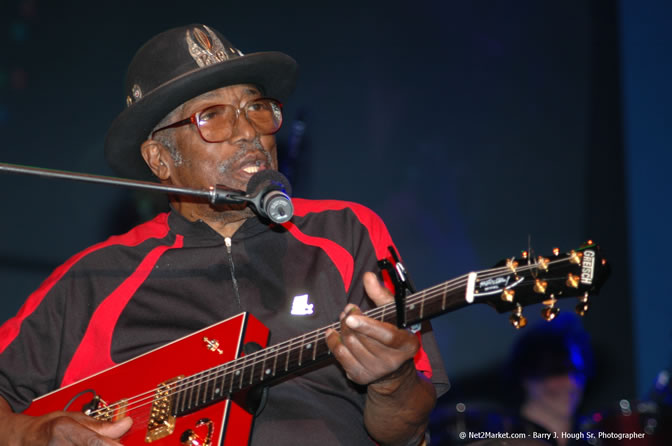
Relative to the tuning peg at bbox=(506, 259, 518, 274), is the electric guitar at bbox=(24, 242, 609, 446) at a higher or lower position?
lower

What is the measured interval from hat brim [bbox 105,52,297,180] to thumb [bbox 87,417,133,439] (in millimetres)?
1180

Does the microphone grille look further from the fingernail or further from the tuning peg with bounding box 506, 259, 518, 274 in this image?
the tuning peg with bounding box 506, 259, 518, 274

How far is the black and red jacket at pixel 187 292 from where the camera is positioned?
7.93 ft

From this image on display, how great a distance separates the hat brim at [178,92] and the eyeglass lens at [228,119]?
0.38 feet

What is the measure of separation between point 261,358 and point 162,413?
1.29 ft

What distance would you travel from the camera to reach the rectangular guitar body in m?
2.05

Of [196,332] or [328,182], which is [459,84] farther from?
[196,332]

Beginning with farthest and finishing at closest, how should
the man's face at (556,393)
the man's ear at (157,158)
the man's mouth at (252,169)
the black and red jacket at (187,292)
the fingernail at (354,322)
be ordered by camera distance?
the man's face at (556,393) → the man's ear at (157,158) → the man's mouth at (252,169) → the black and red jacket at (187,292) → the fingernail at (354,322)

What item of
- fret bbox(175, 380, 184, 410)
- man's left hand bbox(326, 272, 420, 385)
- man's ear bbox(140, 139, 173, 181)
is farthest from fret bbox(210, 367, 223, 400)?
man's ear bbox(140, 139, 173, 181)

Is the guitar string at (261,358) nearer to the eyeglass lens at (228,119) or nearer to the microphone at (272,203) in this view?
the microphone at (272,203)

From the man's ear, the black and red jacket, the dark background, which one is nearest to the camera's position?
the black and red jacket

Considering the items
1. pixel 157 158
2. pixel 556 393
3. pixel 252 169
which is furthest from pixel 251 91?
pixel 556 393

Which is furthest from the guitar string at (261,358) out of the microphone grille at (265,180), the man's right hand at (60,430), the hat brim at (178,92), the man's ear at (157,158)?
the hat brim at (178,92)

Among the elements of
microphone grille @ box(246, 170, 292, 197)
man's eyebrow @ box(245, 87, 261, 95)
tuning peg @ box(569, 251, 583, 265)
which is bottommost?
Answer: tuning peg @ box(569, 251, 583, 265)
